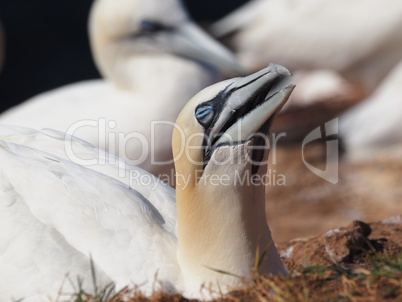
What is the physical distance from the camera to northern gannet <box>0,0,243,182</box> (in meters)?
8.08

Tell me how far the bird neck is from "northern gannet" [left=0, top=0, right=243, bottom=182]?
350 centimetres

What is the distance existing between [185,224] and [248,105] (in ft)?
2.13

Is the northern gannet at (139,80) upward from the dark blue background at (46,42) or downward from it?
downward

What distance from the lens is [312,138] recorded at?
40.3 feet

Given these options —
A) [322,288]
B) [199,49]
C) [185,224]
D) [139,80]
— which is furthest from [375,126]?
[322,288]

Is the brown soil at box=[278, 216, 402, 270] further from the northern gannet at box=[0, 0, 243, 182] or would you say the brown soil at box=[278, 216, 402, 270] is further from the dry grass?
the northern gannet at box=[0, 0, 243, 182]

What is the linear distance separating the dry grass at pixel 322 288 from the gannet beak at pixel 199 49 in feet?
15.2

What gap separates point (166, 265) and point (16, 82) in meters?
13.7

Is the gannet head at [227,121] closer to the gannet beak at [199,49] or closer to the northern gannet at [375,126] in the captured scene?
the gannet beak at [199,49]

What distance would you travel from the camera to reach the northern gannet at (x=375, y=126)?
446 inches

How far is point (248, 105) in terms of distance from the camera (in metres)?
4.35

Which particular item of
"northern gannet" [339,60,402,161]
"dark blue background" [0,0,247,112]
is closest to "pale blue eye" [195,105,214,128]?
"northern gannet" [339,60,402,161]

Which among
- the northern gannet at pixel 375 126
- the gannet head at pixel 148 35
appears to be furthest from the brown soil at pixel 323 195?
the gannet head at pixel 148 35

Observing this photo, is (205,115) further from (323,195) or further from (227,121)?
(323,195)
